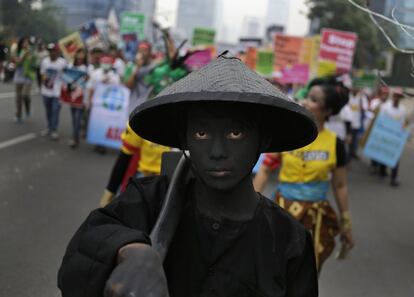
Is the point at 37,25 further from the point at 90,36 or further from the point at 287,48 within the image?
the point at 287,48

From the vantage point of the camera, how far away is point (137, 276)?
48.3 inches

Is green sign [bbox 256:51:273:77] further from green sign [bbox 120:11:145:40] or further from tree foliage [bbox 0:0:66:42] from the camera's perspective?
tree foliage [bbox 0:0:66:42]

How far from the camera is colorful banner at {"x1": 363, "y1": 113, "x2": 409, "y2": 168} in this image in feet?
34.5

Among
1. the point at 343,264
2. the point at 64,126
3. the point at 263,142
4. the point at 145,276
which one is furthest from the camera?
the point at 64,126

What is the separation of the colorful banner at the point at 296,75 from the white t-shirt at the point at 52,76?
5644 millimetres

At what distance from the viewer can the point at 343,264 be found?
5.43 metres

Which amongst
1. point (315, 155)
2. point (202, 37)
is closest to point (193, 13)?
point (202, 37)

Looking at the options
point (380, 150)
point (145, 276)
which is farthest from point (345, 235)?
point (380, 150)

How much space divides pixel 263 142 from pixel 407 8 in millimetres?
1102

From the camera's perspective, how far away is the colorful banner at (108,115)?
34.3 feet

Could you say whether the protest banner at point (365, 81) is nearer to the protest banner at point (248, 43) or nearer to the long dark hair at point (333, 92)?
the protest banner at point (248, 43)

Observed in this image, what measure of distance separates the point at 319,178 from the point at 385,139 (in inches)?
288

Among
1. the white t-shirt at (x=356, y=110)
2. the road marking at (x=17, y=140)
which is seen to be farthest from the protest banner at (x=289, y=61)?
the road marking at (x=17, y=140)

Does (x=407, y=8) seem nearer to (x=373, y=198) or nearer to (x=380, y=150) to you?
(x=373, y=198)
